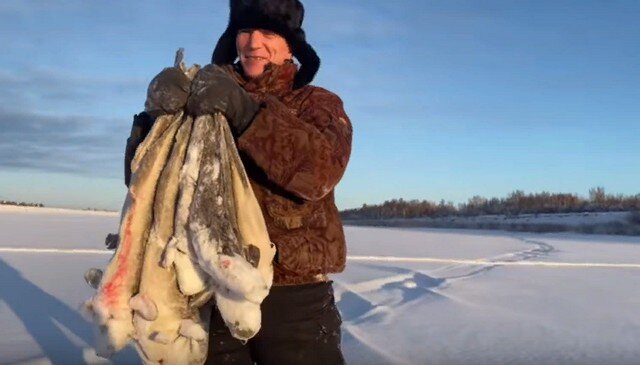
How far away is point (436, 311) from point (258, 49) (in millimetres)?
3367

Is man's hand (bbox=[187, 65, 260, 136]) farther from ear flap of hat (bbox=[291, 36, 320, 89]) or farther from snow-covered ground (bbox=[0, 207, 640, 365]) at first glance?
snow-covered ground (bbox=[0, 207, 640, 365])

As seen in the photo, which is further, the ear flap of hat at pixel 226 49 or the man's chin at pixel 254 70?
the ear flap of hat at pixel 226 49

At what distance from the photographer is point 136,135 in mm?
2051

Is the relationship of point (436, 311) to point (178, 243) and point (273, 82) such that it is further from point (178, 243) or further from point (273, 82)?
point (178, 243)

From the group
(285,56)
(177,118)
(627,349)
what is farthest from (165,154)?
(627,349)

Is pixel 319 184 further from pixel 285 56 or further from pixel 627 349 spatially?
pixel 627 349

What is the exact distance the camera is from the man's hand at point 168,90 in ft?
5.74

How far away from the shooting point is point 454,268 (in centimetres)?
839

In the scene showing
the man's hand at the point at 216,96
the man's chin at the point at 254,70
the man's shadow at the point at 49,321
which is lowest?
the man's shadow at the point at 49,321

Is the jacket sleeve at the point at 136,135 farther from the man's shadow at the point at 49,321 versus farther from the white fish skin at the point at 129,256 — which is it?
the man's shadow at the point at 49,321

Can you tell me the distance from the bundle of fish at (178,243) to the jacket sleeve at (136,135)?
22 cm

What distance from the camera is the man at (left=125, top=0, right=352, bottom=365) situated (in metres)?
1.80

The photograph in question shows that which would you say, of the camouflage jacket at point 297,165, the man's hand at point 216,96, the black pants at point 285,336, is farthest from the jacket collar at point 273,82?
the black pants at point 285,336

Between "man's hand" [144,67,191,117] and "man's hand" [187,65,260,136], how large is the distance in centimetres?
2
